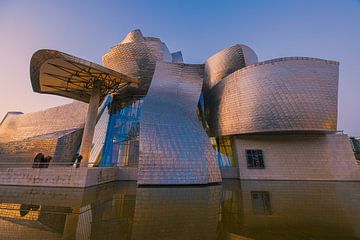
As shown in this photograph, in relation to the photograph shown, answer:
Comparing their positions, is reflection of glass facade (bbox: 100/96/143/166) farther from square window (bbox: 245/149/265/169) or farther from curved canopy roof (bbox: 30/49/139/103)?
square window (bbox: 245/149/265/169)

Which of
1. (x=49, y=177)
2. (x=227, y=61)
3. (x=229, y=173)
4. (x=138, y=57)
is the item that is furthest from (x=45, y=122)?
(x=227, y=61)

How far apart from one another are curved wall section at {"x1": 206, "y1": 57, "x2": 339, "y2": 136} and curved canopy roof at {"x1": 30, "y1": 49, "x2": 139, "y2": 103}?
38.3 ft

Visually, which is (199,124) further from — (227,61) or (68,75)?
(227,61)

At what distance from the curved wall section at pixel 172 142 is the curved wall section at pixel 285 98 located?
515 centimetres

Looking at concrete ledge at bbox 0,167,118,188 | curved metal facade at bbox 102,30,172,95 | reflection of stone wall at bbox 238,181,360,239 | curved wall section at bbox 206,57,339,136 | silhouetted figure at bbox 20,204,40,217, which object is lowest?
reflection of stone wall at bbox 238,181,360,239

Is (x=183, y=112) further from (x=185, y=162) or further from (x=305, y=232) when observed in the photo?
(x=305, y=232)

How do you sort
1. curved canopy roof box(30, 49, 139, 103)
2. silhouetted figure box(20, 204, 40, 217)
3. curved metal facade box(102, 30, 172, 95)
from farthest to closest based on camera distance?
curved metal facade box(102, 30, 172, 95)
curved canopy roof box(30, 49, 139, 103)
silhouetted figure box(20, 204, 40, 217)

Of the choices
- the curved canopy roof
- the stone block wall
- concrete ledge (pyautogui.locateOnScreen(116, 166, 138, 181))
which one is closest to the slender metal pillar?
the curved canopy roof

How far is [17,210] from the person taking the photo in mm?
5691

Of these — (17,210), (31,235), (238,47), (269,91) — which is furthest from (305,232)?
(238,47)

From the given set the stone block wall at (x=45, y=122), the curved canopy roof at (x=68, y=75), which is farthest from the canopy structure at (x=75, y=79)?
the stone block wall at (x=45, y=122)

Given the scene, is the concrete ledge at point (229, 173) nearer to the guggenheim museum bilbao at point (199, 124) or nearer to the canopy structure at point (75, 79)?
the guggenheim museum bilbao at point (199, 124)

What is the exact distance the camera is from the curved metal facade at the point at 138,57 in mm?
20969

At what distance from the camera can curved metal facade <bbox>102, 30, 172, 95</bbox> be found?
21.0 meters
